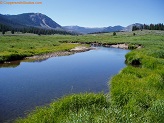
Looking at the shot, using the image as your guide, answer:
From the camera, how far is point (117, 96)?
16.4 m

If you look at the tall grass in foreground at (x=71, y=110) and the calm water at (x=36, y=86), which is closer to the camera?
the tall grass in foreground at (x=71, y=110)

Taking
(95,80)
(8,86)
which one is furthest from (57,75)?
(8,86)

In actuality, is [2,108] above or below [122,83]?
below

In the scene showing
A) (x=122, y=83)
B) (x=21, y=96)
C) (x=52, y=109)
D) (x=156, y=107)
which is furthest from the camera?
A: (x=21, y=96)

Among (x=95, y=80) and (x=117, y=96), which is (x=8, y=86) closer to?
(x=95, y=80)

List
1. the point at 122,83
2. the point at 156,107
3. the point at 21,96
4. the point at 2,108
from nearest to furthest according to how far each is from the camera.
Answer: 1. the point at 156,107
2. the point at 2,108
3. the point at 122,83
4. the point at 21,96

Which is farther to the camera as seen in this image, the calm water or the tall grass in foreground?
the calm water

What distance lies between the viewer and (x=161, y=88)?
1955 centimetres

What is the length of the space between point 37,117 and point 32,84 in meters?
13.3

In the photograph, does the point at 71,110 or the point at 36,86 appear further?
the point at 36,86

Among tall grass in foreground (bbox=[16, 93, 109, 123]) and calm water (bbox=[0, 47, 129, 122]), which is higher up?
tall grass in foreground (bbox=[16, 93, 109, 123])

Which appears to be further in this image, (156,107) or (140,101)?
(140,101)

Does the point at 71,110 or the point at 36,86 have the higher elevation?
the point at 71,110

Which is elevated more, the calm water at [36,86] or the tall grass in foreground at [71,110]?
the tall grass in foreground at [71,110]
